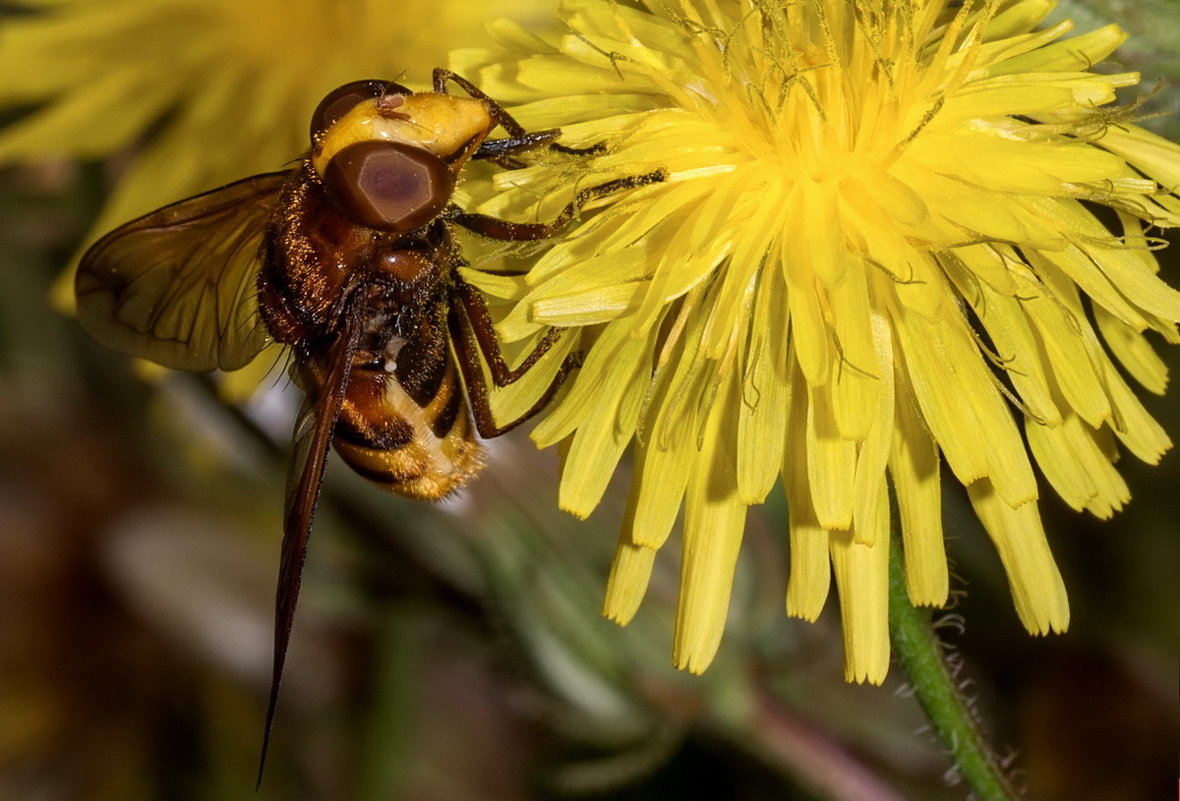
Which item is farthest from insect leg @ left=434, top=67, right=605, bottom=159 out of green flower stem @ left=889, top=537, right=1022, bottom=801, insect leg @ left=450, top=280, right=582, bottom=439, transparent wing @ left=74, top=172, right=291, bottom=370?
green flower stem @ left=889, top=537, right=1022, bottom=801

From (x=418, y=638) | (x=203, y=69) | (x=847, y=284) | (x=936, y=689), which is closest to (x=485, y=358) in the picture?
(x=847, y=284)

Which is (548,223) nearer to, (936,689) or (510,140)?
(510,140)

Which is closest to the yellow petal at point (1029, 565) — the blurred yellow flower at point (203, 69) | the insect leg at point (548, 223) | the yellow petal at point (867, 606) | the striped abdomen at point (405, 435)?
the yellow petal at point (867, 606)

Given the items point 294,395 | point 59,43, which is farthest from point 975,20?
point 59,43

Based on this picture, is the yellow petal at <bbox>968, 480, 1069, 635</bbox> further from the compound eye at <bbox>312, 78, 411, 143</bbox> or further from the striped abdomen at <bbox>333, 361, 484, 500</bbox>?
the compound eye at <bbox>312, 78, 411, 143</bbox>

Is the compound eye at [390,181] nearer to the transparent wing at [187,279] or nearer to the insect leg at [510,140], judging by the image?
the insect leg at [510,140]
